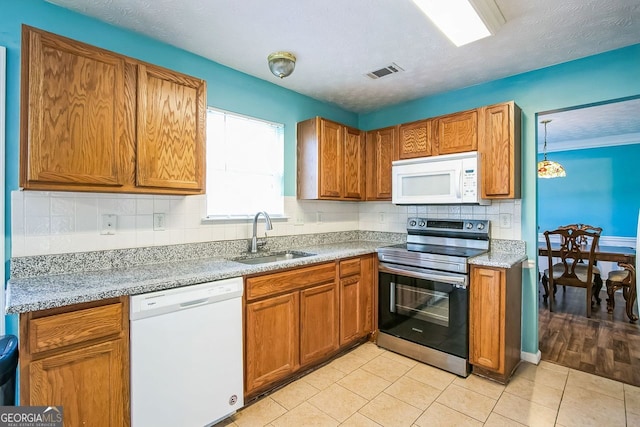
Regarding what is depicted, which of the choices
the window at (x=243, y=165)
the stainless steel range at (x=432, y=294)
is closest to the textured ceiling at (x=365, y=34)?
the window at (x=243, y=165)

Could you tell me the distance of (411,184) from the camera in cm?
302

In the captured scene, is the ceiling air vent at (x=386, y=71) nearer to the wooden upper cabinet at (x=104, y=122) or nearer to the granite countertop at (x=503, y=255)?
the wooden upper cabinet at (x=104, y=122)

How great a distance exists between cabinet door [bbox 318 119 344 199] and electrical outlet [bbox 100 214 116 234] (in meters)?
1.70

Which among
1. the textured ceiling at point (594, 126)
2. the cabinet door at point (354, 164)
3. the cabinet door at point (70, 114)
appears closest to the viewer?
Result: the cabinet door at point (70, 114)

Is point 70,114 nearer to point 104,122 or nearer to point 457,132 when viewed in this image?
point 104,122

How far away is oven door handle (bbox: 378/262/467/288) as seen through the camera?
244cm

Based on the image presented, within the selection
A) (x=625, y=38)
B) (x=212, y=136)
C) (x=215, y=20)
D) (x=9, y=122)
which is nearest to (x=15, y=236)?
(x=9, y=122)

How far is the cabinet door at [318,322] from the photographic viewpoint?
7.88 ft

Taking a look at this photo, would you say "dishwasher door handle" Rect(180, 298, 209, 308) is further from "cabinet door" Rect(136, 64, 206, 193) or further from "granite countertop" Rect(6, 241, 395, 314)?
"cabinet door" Rect(136, 64, 206, 193)

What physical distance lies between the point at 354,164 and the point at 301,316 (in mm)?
1750

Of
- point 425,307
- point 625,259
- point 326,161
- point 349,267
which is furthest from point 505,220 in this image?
point 625,259

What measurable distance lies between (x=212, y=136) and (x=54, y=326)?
166 centimetres

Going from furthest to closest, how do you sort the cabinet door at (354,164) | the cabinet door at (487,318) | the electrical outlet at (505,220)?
the cabinet door at (354,164) → the electrical outlet at (505,220) → the cabinet door at (487,318)

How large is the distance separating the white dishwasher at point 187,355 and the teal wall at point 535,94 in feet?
8.02
